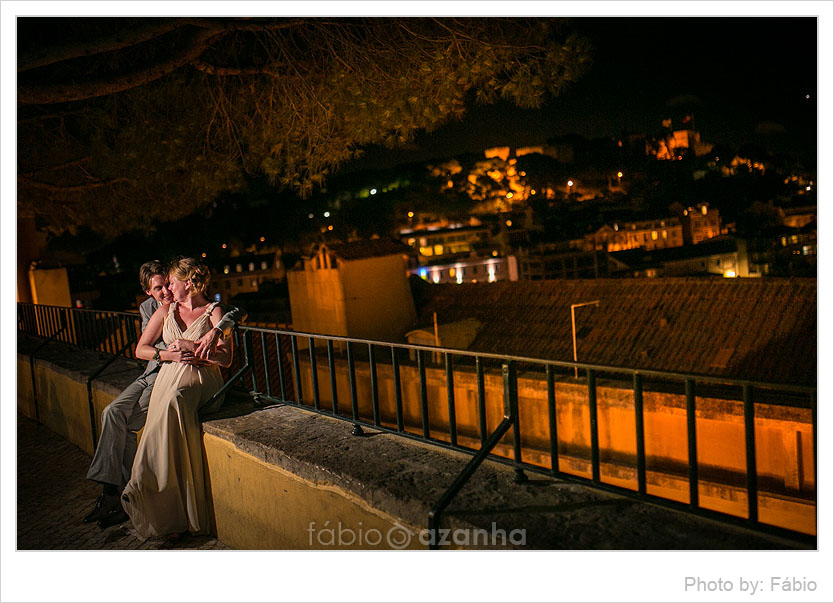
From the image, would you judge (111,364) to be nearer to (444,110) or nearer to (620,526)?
(444,110)

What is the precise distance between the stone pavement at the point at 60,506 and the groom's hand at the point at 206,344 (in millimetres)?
1135

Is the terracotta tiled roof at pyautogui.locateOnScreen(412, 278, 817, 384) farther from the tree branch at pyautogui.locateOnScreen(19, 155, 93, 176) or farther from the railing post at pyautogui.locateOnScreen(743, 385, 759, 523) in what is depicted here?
the railing post at pyautogui.locateOnScreen(743, 385, 759, 523)

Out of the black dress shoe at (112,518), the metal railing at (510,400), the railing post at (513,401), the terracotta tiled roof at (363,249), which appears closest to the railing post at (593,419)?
the metal railing at (510,400)

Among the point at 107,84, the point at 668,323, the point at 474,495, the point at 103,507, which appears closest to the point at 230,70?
the point at 107,84

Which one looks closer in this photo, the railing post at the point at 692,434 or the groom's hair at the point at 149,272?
the railing post at the point at 692,434

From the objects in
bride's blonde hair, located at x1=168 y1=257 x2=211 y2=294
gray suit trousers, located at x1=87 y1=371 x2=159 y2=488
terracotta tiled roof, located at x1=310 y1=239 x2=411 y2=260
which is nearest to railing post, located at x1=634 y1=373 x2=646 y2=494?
bride's blonde hair, located at x1=168 y1=257 x2=211 y2=294

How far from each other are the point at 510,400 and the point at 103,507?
297cm

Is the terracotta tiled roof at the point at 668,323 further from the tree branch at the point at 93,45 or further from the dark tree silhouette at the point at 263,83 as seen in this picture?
the tree branch at the point at 93,45

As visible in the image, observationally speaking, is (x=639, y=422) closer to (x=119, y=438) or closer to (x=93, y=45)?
(x=119, y=438)

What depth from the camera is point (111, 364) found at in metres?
5.96

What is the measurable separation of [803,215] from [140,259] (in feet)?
108

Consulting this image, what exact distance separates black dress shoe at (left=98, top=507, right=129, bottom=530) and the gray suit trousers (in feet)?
0.55

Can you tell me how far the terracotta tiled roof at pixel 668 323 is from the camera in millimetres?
11852

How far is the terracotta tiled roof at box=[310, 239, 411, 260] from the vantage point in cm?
1593
